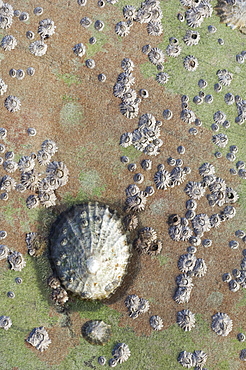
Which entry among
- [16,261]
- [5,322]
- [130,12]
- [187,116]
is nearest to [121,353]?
[5,322]

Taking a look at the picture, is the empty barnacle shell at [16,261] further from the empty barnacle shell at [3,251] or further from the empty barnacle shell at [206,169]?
the empty barnacle shell at [206,169]

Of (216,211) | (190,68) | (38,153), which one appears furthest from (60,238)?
(190,68)

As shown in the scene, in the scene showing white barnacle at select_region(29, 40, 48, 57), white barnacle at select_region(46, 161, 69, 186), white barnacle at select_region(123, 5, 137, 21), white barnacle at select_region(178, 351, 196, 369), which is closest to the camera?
white barnacle at select_region(178, 351, 196, 369)

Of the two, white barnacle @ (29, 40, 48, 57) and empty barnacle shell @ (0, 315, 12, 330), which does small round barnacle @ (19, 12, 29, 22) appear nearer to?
white barnacle @ (29, 40, 48, 57)

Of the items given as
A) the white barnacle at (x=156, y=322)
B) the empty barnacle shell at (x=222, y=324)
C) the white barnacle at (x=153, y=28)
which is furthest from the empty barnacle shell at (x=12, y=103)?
the empty barnacle shell at (x=222, y=324)

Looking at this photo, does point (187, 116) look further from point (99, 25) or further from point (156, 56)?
point (99, 25)

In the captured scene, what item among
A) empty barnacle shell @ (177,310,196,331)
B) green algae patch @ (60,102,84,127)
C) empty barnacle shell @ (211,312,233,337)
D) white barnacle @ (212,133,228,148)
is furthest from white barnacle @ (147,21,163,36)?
empty barnacle shell @ (211,312,233,337)

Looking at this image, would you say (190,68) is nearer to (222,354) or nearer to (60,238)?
(60,238)
